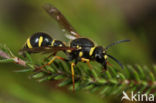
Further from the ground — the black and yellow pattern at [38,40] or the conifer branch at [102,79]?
the black and yellow pattern at [38,40]

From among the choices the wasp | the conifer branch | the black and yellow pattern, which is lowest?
the conifer branch

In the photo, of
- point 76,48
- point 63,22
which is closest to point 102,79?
point 76,48

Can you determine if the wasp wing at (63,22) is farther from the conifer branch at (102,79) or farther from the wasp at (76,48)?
the conifer branch at (102,79)

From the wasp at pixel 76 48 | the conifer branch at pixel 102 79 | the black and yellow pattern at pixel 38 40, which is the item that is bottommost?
the conifer branch at pixel 102 79

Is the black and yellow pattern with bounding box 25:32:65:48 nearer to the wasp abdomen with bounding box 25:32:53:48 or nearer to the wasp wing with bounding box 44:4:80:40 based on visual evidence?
the wasp abdomen with bounding box 25:32:53:48

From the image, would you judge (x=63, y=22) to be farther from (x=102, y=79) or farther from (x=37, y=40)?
(x=102, y=79)

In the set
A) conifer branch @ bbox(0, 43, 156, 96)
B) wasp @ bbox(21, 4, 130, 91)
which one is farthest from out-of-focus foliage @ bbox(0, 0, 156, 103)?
conifer branch @ bbox(0, 43, 156, 96)

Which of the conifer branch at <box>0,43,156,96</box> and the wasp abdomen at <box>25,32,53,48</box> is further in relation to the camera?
the wasp abdomen at <box>25,32,53,48</box>

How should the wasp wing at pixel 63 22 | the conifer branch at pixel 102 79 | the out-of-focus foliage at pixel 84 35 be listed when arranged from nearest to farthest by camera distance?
the conifer branch at pixel 102 79 < the out-of-focus foliage at pixel 84 35 < the wasp wing at pixel 63 22

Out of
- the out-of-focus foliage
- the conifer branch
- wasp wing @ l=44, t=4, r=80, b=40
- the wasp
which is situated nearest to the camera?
the conifer branch

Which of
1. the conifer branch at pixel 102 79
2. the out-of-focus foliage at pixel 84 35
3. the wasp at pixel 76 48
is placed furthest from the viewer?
the out-of-focus foliage at pixel 84 35

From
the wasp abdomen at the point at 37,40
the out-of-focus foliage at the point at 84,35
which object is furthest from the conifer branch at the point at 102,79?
the out-of-focus foliage at the point at 84,35

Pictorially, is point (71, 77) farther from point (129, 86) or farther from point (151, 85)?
point (151, 85)
